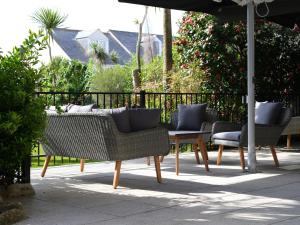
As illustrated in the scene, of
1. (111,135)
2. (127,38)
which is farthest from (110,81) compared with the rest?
(111,135)

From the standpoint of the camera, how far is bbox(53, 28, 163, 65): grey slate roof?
40250 mm

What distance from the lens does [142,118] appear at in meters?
5.63

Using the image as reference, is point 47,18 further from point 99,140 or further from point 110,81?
point 99,140

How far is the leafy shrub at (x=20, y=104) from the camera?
4.45 metres

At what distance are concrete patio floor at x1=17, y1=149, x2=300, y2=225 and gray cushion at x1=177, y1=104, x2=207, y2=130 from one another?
67cm

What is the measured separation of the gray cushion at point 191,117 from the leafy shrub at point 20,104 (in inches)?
122

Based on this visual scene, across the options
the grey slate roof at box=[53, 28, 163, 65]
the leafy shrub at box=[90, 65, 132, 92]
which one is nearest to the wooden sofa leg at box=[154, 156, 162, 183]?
the leafy shrub at box=[90, 65, 132, 92]

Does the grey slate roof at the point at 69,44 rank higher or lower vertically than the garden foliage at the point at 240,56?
higher

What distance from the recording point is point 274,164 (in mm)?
7172

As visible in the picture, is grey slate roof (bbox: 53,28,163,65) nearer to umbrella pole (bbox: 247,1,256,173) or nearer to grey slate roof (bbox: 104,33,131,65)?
grey slate roof (bbox: 104,33,131,65)

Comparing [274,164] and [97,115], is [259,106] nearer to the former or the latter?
[274,164]

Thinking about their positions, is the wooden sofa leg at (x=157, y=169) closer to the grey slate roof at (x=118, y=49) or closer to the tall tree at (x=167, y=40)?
the tall tree at (x=167, y=40)

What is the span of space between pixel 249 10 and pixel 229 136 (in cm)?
162

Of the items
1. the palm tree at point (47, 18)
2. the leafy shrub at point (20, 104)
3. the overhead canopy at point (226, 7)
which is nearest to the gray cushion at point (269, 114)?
the overhead canopy at point (226, 7)
